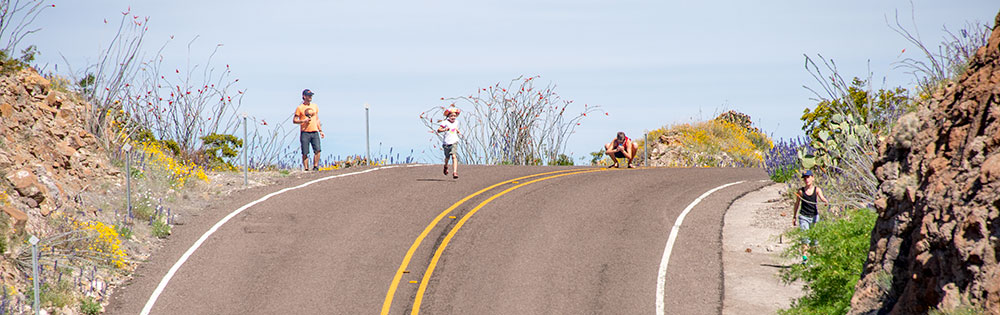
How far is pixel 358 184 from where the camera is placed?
22609mm

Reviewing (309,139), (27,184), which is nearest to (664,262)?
(309,139)

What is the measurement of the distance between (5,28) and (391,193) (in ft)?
32.5

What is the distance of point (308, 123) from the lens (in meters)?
24.1

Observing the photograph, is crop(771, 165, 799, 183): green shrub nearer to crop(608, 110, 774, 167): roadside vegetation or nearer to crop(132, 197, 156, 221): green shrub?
crop(608, 110, 774, 167): roadside vegetation

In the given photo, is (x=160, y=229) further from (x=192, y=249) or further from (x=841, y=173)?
(x=841, y=173)

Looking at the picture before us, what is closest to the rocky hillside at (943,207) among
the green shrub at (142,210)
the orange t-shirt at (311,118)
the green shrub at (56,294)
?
the green shrub at (56,294)

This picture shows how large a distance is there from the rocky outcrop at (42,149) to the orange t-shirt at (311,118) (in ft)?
17.8

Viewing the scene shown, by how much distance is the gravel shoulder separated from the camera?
14407mm

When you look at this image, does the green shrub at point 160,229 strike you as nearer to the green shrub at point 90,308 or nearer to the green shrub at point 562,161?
the green shrub at point 90,308

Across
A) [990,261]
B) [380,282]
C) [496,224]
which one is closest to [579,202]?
[496,224]

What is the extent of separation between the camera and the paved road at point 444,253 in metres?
14.2

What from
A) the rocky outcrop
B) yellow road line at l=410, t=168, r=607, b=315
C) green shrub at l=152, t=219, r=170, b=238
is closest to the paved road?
yellow road line at l=410, t=168, r=607, b=315

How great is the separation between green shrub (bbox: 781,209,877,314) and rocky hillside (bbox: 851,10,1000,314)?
2421 mm

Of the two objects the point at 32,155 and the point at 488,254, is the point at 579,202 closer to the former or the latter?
the point at 488,254
